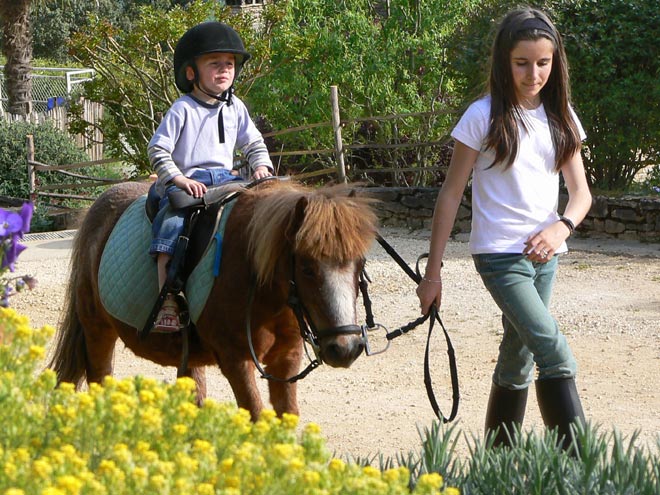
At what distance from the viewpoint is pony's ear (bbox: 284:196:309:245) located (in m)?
4.12

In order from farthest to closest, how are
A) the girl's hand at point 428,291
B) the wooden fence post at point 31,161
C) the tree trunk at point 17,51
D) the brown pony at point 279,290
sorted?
the tree trunk at point 17,51 → the wooden fence post at point 31,161 → the girl's hand at point 428,291 → the brown pony at point 279,290

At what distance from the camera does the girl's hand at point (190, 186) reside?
4629 mm

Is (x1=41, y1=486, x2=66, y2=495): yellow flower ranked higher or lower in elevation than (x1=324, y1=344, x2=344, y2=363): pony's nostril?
higher

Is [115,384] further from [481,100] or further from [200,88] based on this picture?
[200,88]

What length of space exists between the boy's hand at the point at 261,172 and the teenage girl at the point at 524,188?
1.19 m

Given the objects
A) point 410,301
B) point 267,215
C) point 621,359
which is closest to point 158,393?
point 267,215

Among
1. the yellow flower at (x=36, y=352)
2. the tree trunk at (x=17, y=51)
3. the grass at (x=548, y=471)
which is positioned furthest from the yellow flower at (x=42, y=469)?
the tree trunk at (x=17, y=51)

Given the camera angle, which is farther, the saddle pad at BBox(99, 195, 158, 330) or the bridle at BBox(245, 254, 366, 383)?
the saddle pad at BBox(99, 195, 158, 330)

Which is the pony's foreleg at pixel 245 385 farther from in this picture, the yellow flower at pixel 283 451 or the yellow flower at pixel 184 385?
the yellow flower at pixel 283 451

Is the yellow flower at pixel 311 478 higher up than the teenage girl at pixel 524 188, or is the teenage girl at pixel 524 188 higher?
the teenage girl at pixel 524 188

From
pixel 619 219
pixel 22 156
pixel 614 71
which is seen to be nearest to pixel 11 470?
pixel 619 219

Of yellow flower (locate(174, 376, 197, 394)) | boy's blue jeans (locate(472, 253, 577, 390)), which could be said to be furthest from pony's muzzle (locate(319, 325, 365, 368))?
yellow flower (locate(174, 376, 197, 394))

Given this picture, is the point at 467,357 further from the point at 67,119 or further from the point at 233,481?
the point at 67,119

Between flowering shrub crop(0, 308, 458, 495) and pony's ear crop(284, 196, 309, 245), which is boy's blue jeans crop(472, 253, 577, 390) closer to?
pony's ear crop(284, 196, 309, 245)
